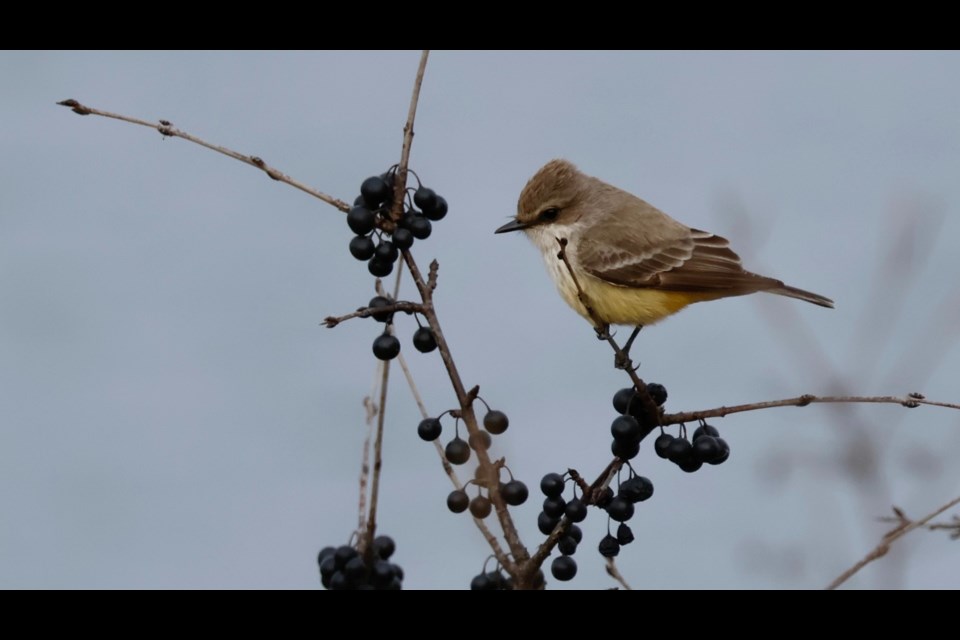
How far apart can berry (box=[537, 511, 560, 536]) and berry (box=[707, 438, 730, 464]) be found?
53cm

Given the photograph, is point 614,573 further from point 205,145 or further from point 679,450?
point 205,145

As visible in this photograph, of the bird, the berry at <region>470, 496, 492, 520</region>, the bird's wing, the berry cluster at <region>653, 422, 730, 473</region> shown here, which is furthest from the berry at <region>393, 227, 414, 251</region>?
the bird's wing

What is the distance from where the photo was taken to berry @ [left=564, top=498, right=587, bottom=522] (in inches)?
110

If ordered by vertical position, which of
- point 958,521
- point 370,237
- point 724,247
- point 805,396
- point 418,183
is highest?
point 724,247

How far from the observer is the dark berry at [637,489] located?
119 inches

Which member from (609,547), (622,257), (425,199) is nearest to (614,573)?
(609,547)

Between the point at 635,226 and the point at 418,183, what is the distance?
2.31 metres

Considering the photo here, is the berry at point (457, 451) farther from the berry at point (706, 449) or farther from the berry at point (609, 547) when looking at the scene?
the berry at point (706, 449)

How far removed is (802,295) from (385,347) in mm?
2772

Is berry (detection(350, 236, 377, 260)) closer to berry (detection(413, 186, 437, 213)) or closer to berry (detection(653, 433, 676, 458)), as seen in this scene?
berry (detection(413, 186, 437, 213))

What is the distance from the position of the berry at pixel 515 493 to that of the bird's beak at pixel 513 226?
2.46 m

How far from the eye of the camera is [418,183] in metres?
Result: 3.34
